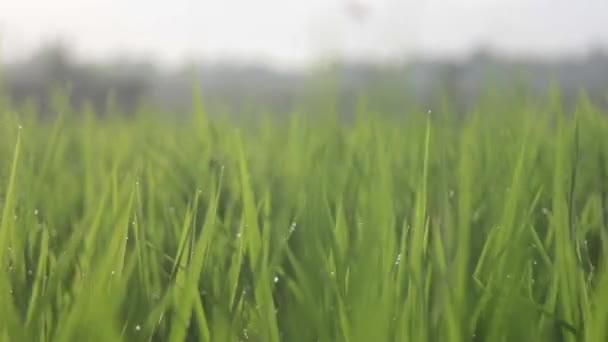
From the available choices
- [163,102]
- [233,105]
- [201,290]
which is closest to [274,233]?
[201,290]

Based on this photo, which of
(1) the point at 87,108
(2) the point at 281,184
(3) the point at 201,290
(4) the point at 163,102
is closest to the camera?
(3) the point at 201,290

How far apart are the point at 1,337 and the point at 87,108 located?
33.6 inches

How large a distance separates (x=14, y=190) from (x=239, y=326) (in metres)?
0.16

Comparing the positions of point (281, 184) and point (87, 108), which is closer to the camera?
point (281, 184)

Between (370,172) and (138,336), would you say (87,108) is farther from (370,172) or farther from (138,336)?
(138,336)

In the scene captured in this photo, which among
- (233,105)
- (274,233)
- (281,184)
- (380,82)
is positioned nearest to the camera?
(274,233)

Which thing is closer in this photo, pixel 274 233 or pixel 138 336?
pixel 138 336

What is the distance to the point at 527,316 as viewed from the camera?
0.35 m

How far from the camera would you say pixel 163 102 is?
2.25m

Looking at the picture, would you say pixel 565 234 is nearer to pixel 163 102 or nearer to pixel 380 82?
pixel 380 82

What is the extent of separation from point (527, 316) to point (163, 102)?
6.53ft

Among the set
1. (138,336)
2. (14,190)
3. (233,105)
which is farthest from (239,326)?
(233,105)

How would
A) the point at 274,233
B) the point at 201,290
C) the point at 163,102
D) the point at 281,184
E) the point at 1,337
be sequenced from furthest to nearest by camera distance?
the point at 163,102 < the point at 281,184 < the point at 274,233 < the point at 201,290 < the point at 1,337

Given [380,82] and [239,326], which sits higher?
[380,82]
